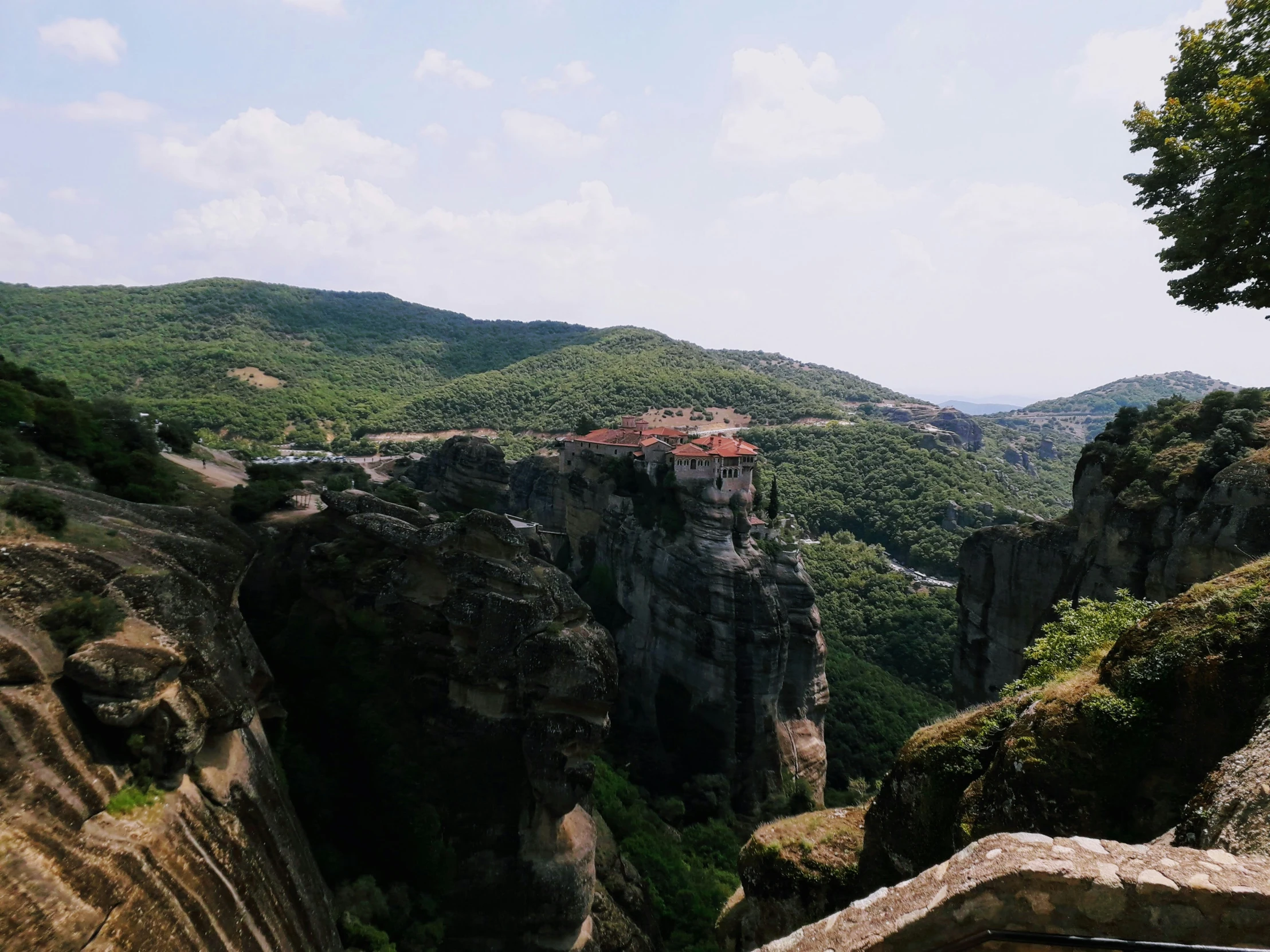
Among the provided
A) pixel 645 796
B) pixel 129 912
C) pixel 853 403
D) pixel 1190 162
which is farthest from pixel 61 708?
pixel 853 403

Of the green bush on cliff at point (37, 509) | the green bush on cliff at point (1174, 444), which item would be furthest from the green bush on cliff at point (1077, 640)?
the green bush on cliff at point (37, 509)

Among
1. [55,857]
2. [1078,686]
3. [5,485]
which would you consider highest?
[5,485]

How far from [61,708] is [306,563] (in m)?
9.89

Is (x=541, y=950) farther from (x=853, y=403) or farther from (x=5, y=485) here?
(x=853, y=403)

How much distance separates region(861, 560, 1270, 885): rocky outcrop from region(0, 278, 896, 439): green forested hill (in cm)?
8278

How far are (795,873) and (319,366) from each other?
124112 mm

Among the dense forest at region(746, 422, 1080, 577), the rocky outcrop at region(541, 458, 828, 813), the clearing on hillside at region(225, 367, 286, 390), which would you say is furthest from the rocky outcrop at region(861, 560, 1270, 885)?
the clearing on hillside at region(225, 367, 286, 390)

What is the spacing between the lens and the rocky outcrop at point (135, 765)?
788cm

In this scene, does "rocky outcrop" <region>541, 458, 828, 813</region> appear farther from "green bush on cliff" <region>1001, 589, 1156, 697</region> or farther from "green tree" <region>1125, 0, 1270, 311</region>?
"green tree" <region>1125, 0, 1270, 311</region>

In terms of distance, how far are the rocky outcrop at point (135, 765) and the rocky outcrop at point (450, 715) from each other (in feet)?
9.76

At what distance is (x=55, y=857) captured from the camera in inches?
307

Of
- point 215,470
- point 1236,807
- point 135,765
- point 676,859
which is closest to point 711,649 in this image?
point 676,859

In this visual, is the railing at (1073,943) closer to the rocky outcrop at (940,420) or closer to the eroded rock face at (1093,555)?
the eroded rock face at (1093,555)

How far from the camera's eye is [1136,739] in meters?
7.37
